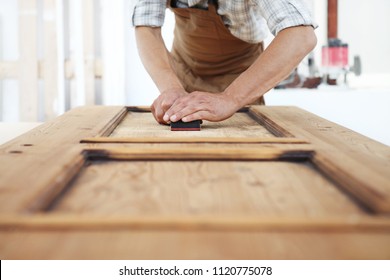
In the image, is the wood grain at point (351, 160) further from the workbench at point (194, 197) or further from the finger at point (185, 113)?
the finger at point (185, 113)

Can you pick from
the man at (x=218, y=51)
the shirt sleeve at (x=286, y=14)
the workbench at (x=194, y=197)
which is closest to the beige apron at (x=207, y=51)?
the man at (x=218, y=51)

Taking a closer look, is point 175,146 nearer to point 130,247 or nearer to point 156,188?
point 156,188

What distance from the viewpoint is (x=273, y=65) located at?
152cm

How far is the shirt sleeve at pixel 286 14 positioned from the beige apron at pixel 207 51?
40cm

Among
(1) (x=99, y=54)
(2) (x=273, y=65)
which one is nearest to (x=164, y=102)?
(2) (x=273, y=65)

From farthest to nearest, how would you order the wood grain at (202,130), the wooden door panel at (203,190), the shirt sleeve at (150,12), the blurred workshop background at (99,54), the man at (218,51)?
the blurred workshop background at (99,54) → the shirt sleeve at (150,12) → the man at (218,51) → the wood grain at (202,130) → the wooden door panel at (203,190)

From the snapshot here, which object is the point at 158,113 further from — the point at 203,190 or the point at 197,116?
the point at 203,190

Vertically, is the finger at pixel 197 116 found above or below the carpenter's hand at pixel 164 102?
below

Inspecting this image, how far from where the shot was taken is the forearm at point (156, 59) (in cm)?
170

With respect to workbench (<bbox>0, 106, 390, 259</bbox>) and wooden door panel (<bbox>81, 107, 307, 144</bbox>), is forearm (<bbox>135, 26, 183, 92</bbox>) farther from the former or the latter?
workbench (<bbox>0, 106, 390, 259</bbox>)

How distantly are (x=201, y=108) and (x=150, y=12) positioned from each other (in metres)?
0.65

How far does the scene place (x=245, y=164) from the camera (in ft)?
3.23

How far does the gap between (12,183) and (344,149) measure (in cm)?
64
